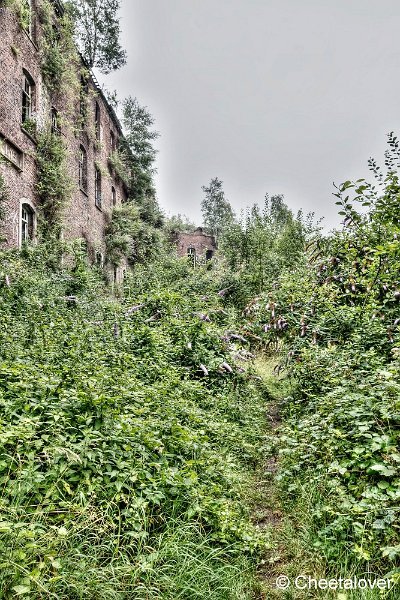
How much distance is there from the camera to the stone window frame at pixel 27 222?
491 inches

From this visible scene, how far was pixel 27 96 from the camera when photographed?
13.6 metres

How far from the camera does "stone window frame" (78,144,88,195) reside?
1888cm

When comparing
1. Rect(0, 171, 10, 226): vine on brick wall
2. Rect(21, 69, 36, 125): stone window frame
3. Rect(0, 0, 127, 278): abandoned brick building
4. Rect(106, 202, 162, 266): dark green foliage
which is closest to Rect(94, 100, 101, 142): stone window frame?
Rect(0, 0, 127, 278): abandoned brick building

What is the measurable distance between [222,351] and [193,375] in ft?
3.19

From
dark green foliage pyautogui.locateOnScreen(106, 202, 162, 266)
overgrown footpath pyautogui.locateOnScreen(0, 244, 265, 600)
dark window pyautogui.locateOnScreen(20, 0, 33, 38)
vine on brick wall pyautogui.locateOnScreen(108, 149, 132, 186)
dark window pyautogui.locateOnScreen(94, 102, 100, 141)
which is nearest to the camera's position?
overgrown footpath pyautogui.locateOnScreen(0, 244, 265, 600)

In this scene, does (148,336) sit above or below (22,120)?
below

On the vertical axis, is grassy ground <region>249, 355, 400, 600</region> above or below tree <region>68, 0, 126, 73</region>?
below

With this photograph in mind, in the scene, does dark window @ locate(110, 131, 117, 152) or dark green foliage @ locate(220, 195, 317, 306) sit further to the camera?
dark window @ locate(110, 131, 117, 152)

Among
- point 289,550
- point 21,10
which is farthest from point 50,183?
point 289,550

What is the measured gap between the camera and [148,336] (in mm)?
6164

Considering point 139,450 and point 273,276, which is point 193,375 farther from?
point 273,276

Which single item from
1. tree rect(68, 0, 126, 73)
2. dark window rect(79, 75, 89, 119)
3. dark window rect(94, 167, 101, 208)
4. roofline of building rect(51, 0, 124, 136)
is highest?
tree rect(68, 0, 126, 73)

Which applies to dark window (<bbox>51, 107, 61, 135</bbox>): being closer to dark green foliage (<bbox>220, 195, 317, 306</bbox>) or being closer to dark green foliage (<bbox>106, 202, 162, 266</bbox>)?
dark green foliage (<bbox>106, 202, 162, 266</bbox>)

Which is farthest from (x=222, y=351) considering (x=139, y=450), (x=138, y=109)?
(x=138, y=109)
